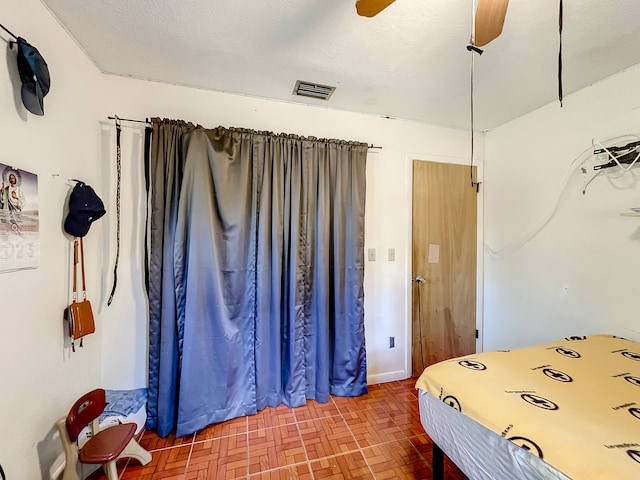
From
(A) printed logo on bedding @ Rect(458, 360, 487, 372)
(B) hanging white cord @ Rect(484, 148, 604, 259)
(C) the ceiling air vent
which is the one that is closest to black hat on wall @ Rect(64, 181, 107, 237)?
(C) the ceiling air vent

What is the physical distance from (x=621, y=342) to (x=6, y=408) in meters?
3.27

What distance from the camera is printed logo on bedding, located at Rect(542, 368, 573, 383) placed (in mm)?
1220

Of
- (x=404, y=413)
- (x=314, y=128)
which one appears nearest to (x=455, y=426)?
(x=404, y=413)

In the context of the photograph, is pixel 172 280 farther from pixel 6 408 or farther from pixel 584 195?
pixel 584 195

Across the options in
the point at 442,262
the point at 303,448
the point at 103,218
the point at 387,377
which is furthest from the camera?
the point at 442,262

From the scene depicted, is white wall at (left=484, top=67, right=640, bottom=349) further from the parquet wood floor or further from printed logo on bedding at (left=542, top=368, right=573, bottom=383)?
the parquet wood floor

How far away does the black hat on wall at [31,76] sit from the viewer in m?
1.10

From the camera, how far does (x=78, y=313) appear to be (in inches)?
57.9

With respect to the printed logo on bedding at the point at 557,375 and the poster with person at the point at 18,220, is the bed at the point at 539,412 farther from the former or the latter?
the poster with person at the point at 18,220

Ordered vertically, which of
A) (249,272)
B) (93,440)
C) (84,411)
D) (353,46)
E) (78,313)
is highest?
(353,46)

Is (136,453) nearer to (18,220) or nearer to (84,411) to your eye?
(84,411)

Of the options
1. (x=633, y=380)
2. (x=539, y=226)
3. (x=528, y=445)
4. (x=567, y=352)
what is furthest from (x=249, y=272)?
(x=539, y=226)

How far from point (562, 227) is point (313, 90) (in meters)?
2.30

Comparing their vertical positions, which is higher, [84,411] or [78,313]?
[78,313]
